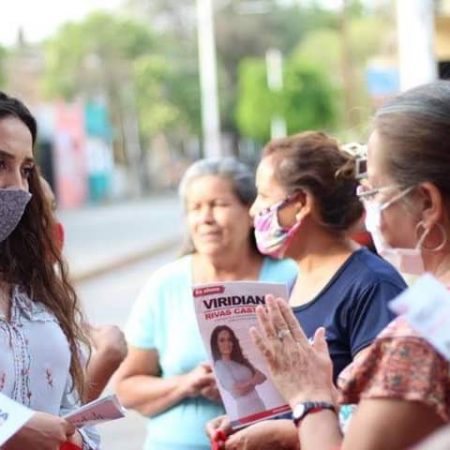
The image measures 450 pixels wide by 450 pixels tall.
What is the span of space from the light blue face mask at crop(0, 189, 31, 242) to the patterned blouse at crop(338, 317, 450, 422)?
48.0 inches

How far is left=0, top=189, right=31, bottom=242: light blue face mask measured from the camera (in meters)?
3.26

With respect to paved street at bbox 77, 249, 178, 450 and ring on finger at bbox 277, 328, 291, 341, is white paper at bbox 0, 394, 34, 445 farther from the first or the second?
paved street at bbox 77, 249, 178, 450

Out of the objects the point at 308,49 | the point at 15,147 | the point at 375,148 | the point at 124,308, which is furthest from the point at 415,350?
the point at 308,49

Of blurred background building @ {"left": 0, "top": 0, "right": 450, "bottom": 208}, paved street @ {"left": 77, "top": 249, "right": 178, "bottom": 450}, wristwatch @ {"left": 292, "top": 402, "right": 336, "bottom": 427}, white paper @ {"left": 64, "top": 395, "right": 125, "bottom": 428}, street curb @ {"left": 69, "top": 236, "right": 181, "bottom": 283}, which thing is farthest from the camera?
blurred background building @ {"left": 0, "top": 0, "right": 450, "bottom": 208}

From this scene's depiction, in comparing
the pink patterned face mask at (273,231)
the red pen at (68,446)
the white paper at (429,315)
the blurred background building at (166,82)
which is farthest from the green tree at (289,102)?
the white paper at (429,315)

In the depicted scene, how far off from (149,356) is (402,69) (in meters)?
4.67

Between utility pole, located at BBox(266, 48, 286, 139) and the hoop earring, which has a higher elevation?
the hoop earring

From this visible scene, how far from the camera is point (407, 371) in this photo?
225 cm

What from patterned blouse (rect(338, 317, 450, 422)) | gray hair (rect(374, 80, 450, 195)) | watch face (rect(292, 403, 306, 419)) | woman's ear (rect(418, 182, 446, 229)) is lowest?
watch face (rect(292, 403, 306, 419))

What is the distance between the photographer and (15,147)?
3326 millimetres

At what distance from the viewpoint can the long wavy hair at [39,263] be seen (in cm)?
340

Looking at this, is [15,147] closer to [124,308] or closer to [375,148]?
[375,148]

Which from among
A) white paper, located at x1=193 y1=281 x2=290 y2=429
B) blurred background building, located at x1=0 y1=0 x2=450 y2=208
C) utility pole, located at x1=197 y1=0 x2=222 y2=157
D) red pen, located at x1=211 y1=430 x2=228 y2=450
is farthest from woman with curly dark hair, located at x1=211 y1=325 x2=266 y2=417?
blurred background building, located at x1=0 y1=0 x2=450 y2=208

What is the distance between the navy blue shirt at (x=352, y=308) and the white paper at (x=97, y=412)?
63cm
